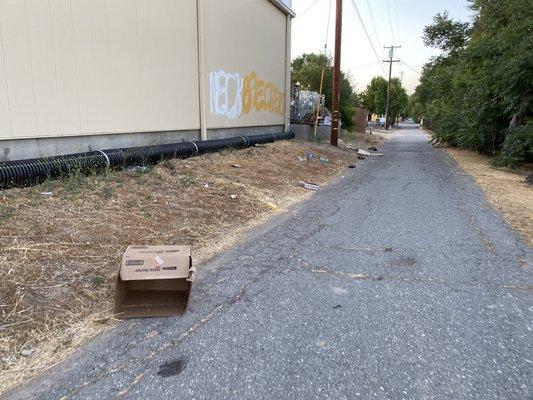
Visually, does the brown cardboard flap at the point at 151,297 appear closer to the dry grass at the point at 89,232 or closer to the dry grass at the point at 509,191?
the dry grass at the point at 89,232

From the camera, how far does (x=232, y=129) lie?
12.5 m

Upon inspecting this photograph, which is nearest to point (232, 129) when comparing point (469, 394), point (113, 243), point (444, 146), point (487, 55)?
point (113, 243)

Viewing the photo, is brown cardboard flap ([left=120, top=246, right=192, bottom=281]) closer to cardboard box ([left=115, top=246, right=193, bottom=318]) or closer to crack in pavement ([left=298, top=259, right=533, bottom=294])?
cardboard box ([left=115, top=246, right=193, bottom=318])

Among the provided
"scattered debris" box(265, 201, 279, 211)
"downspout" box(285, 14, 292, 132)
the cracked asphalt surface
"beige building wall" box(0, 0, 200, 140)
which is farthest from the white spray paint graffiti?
the cracked asphalt surface

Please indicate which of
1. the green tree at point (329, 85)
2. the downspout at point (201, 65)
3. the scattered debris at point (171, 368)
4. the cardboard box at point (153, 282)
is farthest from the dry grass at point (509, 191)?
the green tree at point (329, 85)

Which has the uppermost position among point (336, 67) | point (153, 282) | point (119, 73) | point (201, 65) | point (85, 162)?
point (336, 67)

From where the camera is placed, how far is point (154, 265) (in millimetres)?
3260

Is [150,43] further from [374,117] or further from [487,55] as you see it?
[374,117]

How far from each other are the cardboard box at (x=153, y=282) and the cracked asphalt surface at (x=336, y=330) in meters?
0.13

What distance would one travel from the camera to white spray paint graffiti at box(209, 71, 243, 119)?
11094mm

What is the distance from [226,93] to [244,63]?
5.83ft

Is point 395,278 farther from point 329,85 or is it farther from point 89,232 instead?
point 329,85

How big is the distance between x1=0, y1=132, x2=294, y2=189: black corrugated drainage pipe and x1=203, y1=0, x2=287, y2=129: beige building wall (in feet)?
7.83

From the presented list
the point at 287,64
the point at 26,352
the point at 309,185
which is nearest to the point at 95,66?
the point at 309,185
